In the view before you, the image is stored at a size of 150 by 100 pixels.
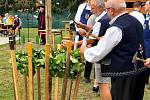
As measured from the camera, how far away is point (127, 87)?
5465 millimetres

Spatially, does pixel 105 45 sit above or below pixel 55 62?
above

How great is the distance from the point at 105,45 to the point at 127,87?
2.42 feet

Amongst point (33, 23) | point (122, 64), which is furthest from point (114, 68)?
point (33, 23)

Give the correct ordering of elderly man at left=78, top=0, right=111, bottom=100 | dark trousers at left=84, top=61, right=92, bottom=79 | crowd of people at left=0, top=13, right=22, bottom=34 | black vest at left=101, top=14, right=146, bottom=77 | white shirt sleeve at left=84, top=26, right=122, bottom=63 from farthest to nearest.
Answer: crowd of people at left=0, top=13, right=22, bottom=34
dark trousers at left=84, top=61, right=92, bottom=79
elderly man at left=78, top=0, right=111, bottom=100
black vest at left=101, top=14, right=146, bottom=77
white shirt sleeve at left=84, top=26, right=122, bottom=63

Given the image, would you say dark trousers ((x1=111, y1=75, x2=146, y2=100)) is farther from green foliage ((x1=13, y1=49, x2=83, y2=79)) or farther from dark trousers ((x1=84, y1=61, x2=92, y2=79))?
dark trousers ((x1=84, y1=61, x2=92, y2=79))

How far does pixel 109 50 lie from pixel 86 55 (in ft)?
0.97

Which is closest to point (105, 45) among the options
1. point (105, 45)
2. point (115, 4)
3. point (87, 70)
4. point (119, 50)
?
point (105, 45)

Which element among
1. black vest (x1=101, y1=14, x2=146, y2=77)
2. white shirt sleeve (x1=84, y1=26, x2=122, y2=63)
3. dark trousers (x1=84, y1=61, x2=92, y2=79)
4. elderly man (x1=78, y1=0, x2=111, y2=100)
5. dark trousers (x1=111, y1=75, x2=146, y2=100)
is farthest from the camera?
dark trousers (x1=84, y1=61, x2=92, y2=79)

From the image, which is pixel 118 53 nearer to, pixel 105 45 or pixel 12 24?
pixel 105 45

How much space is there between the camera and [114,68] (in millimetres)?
5262

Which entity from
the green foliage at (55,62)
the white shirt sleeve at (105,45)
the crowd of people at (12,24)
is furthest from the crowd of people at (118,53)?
the crowd of people at (12,24)

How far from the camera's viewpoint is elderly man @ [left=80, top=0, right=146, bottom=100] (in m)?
5.04

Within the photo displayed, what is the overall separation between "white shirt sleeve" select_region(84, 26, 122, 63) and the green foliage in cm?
16

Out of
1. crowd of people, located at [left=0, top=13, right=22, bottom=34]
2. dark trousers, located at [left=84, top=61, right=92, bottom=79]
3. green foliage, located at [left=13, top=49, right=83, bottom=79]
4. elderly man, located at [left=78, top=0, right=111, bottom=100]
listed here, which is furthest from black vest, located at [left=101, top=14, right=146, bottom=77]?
crowd of people, located at [left=0, top=13, right=22, bottom=34]
